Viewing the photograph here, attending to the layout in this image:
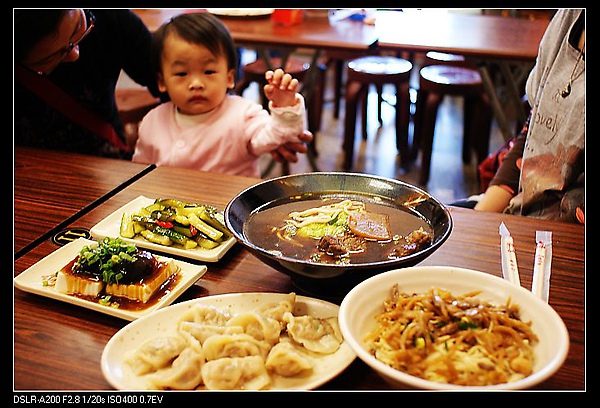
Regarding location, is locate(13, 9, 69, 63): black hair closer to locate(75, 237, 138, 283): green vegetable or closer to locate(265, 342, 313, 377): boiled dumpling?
locate(75, 237, 138, 283): green vegetable

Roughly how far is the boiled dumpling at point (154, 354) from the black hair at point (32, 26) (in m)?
1.13

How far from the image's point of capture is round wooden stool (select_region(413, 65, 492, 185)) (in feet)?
13.3

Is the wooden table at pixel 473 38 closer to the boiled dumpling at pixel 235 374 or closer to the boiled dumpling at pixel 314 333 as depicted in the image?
the boiled dumpling at pixel 314 333

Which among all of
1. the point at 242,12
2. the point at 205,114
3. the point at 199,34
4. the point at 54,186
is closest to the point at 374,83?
the point at 242,12

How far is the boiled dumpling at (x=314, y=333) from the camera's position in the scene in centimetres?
100

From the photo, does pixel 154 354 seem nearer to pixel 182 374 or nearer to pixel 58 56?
pixel 182 374

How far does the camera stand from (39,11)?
1.71 meters

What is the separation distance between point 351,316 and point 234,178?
86 centimetres

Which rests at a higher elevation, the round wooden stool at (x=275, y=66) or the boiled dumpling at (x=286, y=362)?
the boiled dumpling at (x=286, y=362)

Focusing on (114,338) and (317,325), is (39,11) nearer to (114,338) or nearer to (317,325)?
(114,338)

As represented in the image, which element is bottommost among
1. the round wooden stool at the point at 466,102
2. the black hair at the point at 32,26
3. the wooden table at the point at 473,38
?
the round wooden stool at the point at 466,102

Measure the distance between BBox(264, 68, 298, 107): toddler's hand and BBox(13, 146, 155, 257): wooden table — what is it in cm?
48

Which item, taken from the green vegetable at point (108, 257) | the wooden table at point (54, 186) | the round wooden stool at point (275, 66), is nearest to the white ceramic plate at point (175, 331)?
the green vegetable at point (108, 257)

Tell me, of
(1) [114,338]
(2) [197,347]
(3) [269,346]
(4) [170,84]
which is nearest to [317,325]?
(3) [269,346]
